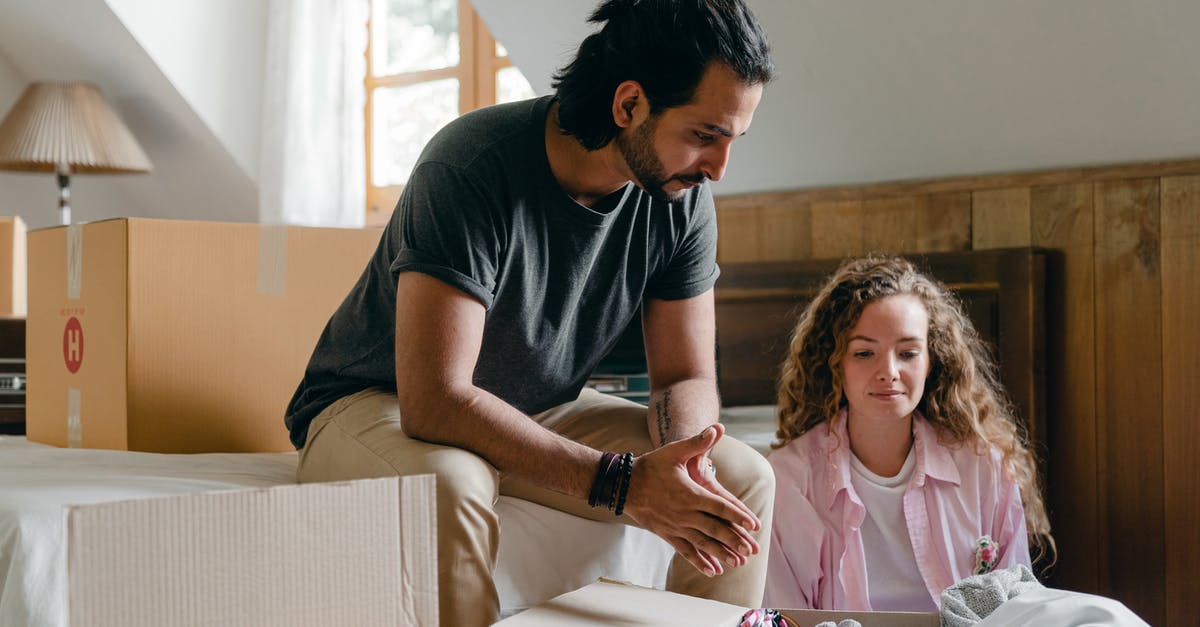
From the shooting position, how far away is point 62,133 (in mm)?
2545

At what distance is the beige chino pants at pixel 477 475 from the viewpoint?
101 cm

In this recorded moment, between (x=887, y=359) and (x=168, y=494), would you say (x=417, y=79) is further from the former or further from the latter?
(x=168, y=494)

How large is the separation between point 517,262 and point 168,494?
429mm

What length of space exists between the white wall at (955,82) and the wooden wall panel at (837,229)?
49 mm

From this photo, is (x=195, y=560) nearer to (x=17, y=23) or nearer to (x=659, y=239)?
(x=659, y=239)

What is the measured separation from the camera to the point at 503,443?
1.10 meters

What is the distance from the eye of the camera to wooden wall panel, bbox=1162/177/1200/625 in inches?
63.1

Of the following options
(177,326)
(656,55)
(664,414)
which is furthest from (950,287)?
(177,326)

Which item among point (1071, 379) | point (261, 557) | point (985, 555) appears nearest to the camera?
point (261, 557)

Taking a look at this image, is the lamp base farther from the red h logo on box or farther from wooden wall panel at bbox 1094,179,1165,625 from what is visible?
wooden wall panel at bbox 1094,179,1165,625

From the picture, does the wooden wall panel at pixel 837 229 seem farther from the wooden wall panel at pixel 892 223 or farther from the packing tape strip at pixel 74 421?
the packing tape strip at pixel 74 421

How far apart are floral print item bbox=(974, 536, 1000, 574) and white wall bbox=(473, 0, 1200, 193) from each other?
62cm

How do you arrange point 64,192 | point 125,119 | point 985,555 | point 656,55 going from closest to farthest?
point 656,55 → point 985,555 → point 64,192 → point 125,119

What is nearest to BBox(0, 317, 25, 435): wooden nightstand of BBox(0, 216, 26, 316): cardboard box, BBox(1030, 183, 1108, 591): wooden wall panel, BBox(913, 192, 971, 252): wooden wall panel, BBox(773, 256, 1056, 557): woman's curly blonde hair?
BBox(0, 216, 26, 316): cardboard box
